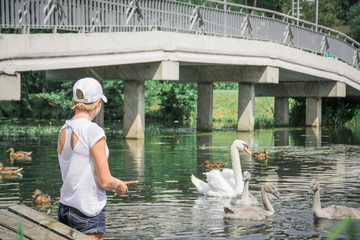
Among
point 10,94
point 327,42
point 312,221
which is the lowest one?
point 312,221

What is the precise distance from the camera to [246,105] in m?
30.5

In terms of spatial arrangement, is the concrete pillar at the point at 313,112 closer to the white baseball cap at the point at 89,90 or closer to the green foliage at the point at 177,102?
the green foliage at the point at 177,102

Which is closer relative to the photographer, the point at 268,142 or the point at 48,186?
the point at 48,186

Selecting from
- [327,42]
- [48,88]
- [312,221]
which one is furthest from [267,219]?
[48,88]

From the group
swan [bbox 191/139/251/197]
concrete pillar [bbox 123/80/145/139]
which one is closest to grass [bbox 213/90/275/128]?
concrete pillar [bbox 123/80/145/139]

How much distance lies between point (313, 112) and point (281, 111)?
3120mm

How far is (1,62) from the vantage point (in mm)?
18547

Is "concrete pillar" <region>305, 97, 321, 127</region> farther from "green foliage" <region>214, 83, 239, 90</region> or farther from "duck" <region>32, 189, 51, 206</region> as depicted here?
"green foliage" <region>214, 83, 239, 90</region>

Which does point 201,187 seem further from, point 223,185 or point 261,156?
point 261,156

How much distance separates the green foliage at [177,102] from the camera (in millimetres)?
40562

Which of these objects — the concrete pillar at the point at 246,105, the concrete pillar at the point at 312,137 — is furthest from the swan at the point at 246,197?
the concrete pillar at the point at 246,105

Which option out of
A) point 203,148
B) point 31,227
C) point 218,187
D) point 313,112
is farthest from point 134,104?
point 31,227

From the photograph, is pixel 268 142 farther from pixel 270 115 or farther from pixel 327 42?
pixel 270 115

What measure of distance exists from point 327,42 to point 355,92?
17.0ft
